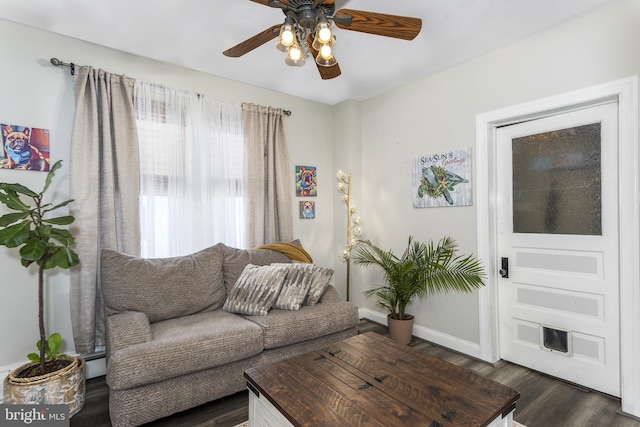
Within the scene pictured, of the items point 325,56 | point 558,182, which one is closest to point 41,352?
point 325,56

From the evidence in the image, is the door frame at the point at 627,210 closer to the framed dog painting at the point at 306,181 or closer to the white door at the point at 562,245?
the white door at the point at 562,245

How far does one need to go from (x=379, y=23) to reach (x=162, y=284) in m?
2.30

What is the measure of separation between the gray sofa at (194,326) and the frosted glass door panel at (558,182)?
1670mm

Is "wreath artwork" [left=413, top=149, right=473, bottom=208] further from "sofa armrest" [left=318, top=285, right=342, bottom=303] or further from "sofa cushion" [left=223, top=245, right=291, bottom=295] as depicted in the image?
"sofa cushion" [left=223, top=245, right=291, bottom=295]

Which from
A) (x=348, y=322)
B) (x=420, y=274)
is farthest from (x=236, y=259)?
(x=420, y=274)

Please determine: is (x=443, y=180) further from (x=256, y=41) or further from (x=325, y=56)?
(x=256, y=41)

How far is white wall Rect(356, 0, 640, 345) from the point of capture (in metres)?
2.11

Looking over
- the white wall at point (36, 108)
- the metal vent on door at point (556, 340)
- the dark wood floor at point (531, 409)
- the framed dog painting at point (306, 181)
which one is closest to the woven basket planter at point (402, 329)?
the dark wood floor at point (531, 409)

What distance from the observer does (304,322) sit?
2408 millimetres

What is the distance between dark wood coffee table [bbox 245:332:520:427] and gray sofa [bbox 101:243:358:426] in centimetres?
57

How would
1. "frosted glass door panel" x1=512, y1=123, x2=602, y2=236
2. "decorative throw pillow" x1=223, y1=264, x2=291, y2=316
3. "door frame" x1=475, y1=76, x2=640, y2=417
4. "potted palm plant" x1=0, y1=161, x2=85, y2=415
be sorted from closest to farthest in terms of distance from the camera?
"potted palm plant" x1=0, y1=161, x2=85, y2=415 < "door frame" x1=475, y1=76, x2=640, y2=417 < "frosted glass door panel" x1=512, y1=123, x2=602, y2=236 < "decorative throw pillow" x1=223, y1=264, x2=291, y2=316

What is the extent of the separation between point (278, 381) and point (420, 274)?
182 centimetres

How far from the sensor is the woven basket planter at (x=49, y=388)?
179 centimetres

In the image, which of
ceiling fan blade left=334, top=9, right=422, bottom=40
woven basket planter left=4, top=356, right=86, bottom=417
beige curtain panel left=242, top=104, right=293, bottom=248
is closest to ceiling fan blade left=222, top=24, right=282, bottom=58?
ceiling fan blade left=334, top=9, right=422, bottom=40
